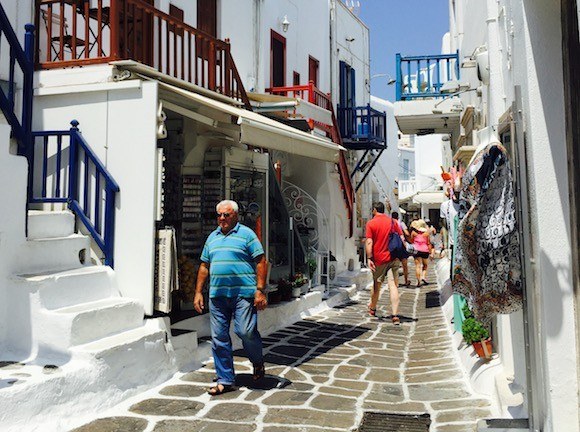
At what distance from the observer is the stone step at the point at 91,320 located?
16.2 ft

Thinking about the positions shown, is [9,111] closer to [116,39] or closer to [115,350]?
[116,39]

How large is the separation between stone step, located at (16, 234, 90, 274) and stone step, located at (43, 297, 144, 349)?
526 millimetres

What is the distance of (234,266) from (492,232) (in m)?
2.63

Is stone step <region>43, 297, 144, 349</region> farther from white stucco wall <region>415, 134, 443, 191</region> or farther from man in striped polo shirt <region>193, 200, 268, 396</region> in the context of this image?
white stucco wall <region>415, 134, 443, 191</region>

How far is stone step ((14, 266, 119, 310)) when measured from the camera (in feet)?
16.6

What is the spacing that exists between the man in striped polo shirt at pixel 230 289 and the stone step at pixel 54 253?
150 cm

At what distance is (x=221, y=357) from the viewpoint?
5445 mm

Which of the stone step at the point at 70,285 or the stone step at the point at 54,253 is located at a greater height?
the stone step at the point at 54,253

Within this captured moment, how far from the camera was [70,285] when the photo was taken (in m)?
5.37

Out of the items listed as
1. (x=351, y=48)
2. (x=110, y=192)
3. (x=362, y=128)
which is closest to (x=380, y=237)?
(x=110, y=192)

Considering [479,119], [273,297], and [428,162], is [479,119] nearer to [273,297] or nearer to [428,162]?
[273,297]

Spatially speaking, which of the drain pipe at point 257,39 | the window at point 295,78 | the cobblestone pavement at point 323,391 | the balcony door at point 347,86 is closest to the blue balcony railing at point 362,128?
the balcony door at point 347,86

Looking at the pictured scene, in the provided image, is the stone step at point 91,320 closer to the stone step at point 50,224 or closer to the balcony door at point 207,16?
the stone step at point 50,224

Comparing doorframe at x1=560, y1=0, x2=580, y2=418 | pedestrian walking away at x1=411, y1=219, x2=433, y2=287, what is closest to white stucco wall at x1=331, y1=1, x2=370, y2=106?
pedestrian walking away at x1=411, y1=219, x2=433, y2=287
